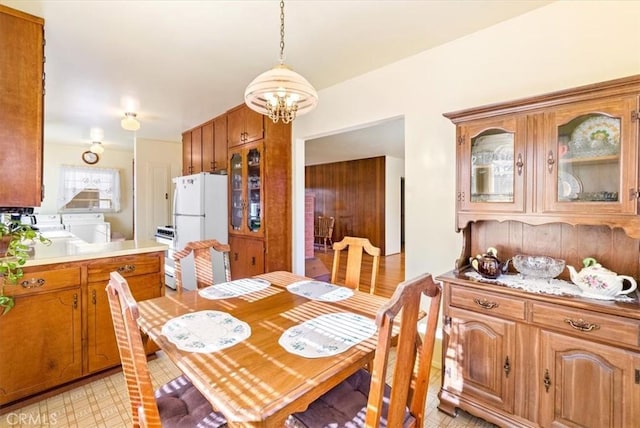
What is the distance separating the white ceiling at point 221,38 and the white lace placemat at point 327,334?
6.09 ft

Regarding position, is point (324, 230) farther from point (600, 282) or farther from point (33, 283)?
point (600, 282)

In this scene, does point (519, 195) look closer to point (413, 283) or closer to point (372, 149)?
point (413, 283)

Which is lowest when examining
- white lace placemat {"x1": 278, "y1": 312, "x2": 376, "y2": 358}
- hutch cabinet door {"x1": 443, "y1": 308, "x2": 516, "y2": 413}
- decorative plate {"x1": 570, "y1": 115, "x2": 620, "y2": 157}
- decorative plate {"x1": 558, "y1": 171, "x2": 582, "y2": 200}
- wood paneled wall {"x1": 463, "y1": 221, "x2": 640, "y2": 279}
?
hutch cabinet door {"x1": 443, "y1": 308, "x2": 516, "y2": 413}

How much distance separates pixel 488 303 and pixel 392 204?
5877 mm

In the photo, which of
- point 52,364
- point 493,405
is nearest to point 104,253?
point 52,364

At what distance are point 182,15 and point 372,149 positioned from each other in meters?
4.86

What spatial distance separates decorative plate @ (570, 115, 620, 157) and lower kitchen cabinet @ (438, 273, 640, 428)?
77 centimetres

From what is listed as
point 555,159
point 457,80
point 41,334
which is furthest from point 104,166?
point 555,159

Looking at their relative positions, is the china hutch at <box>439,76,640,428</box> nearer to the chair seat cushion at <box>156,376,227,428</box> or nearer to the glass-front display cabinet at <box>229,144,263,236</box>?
the chair seat cushion at <box>156,376,227,428</box>

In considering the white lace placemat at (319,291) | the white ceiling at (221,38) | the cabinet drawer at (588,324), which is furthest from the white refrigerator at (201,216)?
the cabinet drawer at (588,324)

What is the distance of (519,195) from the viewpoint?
1.74 meters

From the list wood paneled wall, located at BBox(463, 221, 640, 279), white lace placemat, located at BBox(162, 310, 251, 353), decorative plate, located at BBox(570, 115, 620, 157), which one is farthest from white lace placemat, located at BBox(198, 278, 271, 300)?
decorative plate, located at BBox(570, 115, 620, 157)

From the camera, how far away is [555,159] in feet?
5.34

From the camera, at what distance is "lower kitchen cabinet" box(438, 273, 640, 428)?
133 cm
